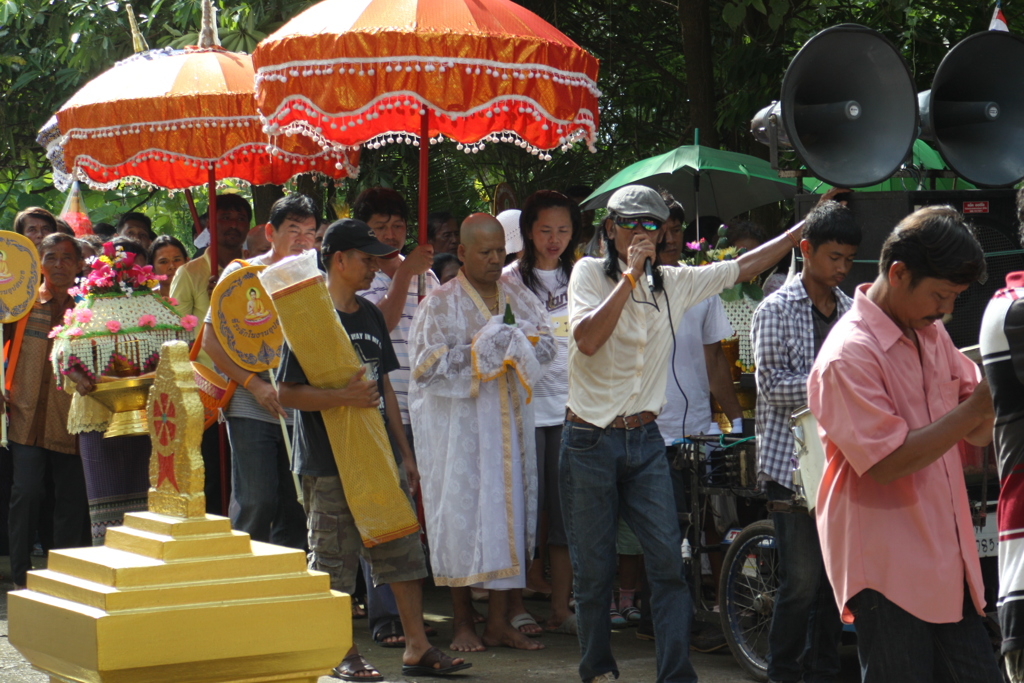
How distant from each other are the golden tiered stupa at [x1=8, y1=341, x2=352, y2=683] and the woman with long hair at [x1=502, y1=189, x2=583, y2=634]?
3910mm

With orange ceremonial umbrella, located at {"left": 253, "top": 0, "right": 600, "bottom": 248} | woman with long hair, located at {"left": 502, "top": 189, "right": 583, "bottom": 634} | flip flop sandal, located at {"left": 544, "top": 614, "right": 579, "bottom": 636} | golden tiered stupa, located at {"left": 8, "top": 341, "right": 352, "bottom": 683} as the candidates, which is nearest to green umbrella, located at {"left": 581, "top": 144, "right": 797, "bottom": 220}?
woman with long hair, located at {"left": 502, "top": 189, "right": 583, "bottom": 634}

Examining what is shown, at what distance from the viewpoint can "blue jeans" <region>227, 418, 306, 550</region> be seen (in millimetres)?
5996

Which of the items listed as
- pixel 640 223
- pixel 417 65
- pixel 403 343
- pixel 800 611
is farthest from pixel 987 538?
pixel 417 65

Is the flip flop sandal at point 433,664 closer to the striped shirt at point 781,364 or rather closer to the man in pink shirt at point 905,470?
the striped shirt at point 781,364

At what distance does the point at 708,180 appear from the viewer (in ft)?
31.0

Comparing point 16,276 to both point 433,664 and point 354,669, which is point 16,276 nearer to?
point 354,669

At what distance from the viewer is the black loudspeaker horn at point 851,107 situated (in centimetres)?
523

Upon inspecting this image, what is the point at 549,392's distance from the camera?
6605 millimetres

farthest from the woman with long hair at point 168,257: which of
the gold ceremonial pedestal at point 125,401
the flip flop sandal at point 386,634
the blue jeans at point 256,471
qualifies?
the flip flop sandal at point 386,634

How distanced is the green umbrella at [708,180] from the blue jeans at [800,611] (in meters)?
3.88

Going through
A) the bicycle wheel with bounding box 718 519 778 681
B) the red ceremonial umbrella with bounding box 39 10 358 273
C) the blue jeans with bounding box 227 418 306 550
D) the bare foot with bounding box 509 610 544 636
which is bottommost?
the bare foot with bounding box 509 610 544 636

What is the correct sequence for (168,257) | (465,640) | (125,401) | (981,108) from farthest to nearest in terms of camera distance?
1. (168,257)
2. (125,401)
3. (465,640)
4. (981,108)

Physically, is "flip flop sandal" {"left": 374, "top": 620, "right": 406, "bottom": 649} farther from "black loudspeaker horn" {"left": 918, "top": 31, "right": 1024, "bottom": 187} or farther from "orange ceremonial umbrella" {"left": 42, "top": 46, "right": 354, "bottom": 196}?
"black loudspeaker horn" {"left": 918, "top": 31, "right": 1024, "bottom": 187}

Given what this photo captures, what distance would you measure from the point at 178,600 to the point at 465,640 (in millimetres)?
3769
